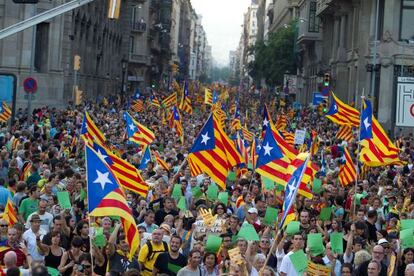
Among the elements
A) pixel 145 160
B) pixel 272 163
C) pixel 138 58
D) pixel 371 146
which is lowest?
pixel 145 160

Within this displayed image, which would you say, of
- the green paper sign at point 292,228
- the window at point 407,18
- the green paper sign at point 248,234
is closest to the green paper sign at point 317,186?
the green paper sign at point 292,228

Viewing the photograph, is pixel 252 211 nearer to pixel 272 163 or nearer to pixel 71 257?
pixel 272 163

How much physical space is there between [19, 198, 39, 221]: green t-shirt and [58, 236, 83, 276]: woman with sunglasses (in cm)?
290

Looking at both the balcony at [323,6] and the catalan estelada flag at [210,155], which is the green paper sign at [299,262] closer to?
the catalan estelada flag at [210,155]

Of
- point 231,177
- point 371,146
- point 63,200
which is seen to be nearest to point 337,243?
point 63,200

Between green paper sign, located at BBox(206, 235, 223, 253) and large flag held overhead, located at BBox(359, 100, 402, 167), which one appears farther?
large flag held overhead, located at BBox(359, 100, 402, 167)

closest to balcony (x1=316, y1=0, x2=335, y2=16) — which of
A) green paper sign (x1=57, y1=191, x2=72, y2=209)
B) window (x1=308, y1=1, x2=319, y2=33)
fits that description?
window (x1=308, y1=1, x2=319, y2=33)

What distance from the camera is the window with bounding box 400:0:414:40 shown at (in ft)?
161

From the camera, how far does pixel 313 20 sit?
261ft

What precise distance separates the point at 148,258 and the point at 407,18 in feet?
132

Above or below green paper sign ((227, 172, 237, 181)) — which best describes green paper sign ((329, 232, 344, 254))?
below

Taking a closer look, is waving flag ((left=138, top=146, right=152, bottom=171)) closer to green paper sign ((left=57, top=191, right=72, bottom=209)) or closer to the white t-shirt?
green paper sign ((left=57, top=191, right=72, bottom=209))

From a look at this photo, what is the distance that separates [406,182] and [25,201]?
905 centimetres

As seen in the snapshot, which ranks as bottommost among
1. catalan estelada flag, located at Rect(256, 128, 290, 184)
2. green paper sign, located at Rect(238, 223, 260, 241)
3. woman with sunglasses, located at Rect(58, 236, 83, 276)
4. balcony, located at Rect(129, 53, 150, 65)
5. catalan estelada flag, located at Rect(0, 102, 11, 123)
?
woman with sunglasses, located at Rect(58, 236, 83, 276)
